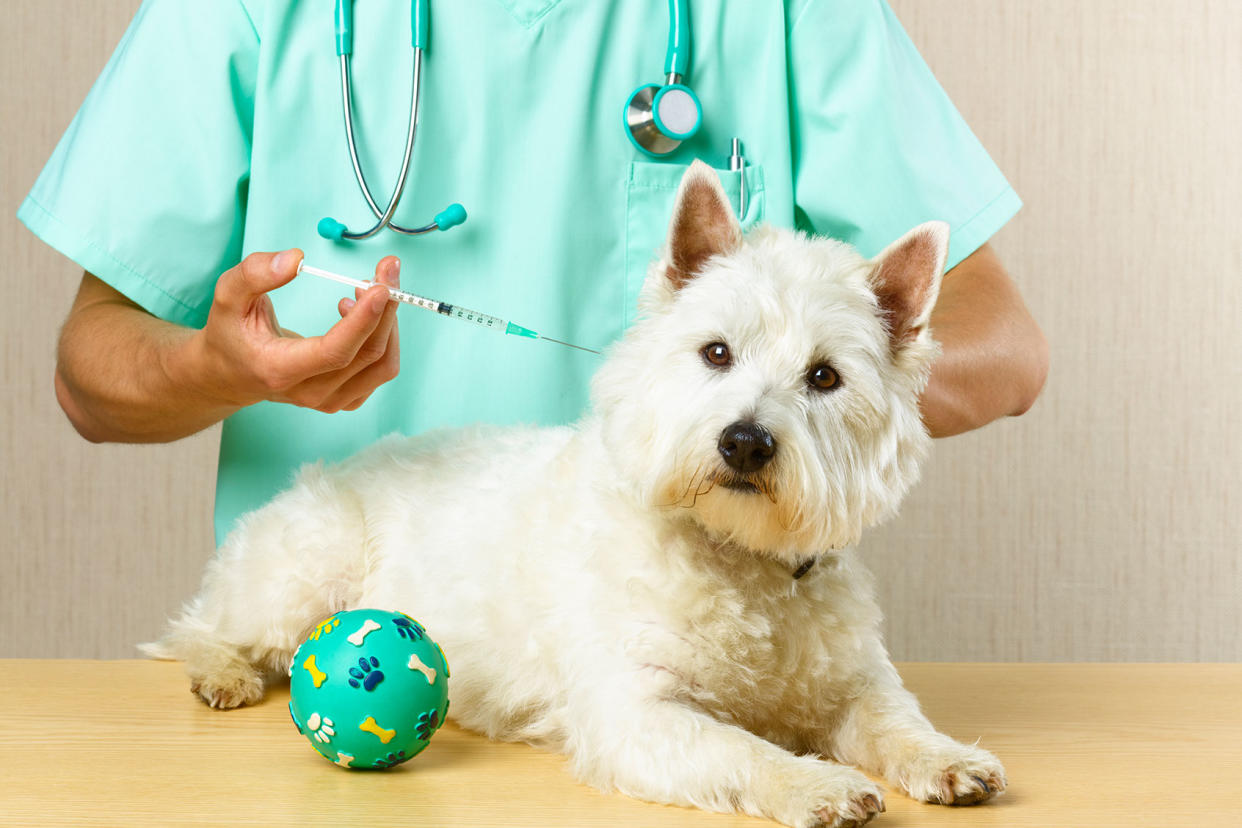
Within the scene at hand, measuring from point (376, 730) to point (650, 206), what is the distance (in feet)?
3.56

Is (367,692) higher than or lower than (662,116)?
lower

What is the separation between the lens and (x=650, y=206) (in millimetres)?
2020

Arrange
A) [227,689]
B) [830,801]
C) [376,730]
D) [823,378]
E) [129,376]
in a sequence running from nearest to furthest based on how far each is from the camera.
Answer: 1. [830,801]
2. [376,730]
3. [823,378]
4. [227,689]
5. [129,376]

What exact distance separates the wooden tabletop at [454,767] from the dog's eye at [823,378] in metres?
0.46

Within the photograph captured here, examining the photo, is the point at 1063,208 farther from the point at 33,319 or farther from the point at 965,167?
the point at 33,319

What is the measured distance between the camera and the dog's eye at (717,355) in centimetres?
138

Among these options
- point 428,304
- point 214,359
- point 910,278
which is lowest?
point 214,359

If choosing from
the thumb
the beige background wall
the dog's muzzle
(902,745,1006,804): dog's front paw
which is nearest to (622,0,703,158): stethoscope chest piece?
the thumb

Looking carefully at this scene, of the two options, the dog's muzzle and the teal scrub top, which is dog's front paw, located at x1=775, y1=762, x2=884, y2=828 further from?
the teal scrub top

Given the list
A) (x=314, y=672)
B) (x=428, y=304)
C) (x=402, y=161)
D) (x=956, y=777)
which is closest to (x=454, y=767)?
(x=314, y=672)

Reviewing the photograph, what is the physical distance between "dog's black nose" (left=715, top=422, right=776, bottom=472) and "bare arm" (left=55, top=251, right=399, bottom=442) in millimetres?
474

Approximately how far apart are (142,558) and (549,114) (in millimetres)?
2151

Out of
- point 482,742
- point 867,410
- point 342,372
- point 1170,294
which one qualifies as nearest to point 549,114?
point 342,372

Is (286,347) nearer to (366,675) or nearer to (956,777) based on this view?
(366,675)
